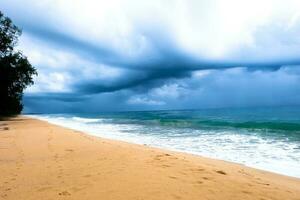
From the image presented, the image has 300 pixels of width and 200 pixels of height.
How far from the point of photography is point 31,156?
448 inches

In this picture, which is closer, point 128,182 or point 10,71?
point 128,182

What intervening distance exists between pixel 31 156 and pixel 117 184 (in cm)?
583

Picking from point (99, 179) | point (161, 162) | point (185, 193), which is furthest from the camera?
point (161, 162)

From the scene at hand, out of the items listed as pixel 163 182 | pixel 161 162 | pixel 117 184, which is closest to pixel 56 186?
pixel 117 184

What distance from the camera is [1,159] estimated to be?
10.9 metres

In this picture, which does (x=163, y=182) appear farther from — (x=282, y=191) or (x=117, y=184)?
(x=282, y=191)

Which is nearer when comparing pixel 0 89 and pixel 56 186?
pixel 56 186

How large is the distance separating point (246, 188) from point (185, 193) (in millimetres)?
1403

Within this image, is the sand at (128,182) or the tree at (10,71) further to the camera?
the tree at (10,71)

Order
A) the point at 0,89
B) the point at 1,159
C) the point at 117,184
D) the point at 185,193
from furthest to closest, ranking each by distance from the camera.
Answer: the point at 0,89, the point at 1,159, the point at 117,184, the point at 185,193

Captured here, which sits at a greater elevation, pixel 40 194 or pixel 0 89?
pixel 0 89

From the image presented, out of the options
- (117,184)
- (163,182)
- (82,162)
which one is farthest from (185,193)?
(82,162)

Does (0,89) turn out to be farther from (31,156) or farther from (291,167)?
(291,167)

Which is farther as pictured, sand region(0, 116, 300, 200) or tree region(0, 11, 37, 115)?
tree region(0, 11, 37, 115)
